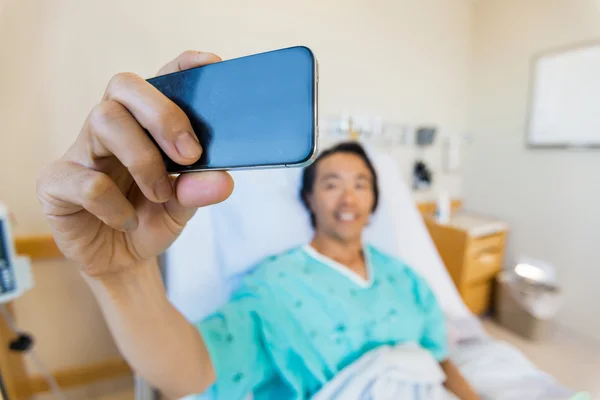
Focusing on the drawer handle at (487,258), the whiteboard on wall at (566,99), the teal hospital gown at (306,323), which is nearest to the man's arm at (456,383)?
the teal hospital gown at (306,323)

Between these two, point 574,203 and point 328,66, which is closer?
point 328,66

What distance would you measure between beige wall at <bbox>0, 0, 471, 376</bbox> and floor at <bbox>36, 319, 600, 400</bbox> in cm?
13

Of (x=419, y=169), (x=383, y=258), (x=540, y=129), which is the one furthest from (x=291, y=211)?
(x=540, y=129)

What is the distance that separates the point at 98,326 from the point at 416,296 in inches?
38.9

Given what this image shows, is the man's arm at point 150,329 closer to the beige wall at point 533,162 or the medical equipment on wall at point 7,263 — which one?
the medical equipment on wall at point 7,263

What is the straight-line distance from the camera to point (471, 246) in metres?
1.47

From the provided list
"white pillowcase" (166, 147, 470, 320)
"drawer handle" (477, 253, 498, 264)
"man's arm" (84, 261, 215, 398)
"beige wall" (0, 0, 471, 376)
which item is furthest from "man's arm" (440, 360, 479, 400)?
"drawer handle" (477, 253, 498, 264)

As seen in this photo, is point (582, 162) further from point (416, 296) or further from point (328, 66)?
point (328, 66)

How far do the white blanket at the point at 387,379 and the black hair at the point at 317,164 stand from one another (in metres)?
0.37

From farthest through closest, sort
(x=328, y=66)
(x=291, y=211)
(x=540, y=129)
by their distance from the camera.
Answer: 1. (x=540, y=129)
2. (x=291, y=211)
3. (x=328, y=66)

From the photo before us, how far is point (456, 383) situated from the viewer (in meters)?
0.76

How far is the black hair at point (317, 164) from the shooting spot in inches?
34.3

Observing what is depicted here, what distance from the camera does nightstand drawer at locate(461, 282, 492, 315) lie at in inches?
61.3

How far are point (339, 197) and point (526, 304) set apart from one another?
4.05 feet
